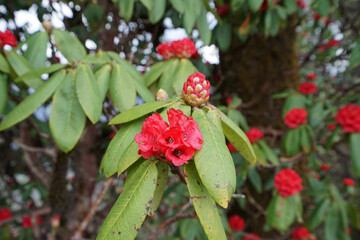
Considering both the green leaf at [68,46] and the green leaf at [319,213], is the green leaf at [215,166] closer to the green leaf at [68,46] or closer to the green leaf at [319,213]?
the green leaf at [68,46]

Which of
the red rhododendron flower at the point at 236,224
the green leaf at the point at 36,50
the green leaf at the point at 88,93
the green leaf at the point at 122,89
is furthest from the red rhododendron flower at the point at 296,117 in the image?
the green leaf at the point at 36,50

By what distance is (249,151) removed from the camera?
637 mm

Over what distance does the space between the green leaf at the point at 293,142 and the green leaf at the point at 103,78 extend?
118 cm

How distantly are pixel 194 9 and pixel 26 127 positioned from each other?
144cm

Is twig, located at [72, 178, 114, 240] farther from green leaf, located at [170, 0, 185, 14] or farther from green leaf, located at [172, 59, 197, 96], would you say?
green leaf, located at [170, 0, 185, 14]

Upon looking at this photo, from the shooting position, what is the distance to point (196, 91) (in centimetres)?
59

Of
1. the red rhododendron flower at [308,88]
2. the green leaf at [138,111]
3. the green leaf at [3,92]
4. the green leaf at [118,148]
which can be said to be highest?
the green leaf at [3,92]

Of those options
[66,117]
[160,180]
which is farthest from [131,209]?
[66,117]

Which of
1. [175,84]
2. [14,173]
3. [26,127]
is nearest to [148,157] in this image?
[175,84]

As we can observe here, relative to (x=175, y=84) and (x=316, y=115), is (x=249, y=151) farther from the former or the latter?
(x=316, y=115)

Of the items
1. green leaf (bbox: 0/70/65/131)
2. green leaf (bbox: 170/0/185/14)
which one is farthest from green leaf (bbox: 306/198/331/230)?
green leaf (bbox: 0/70/65/131)

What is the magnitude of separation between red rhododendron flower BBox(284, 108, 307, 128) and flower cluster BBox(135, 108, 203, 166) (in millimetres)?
1237

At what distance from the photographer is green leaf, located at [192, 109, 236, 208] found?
0.46 m

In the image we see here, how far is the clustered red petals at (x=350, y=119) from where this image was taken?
140cm
